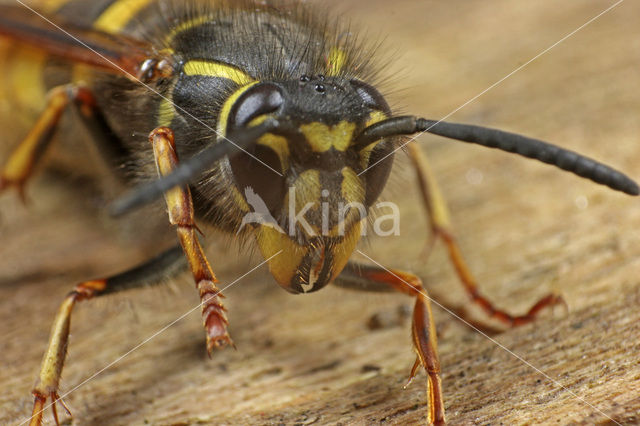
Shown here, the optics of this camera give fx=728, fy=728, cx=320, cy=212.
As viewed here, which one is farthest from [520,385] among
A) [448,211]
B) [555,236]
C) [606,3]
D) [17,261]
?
[606,3]

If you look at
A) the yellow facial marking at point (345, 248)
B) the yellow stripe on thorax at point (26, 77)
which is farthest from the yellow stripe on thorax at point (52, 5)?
the yellow facial marking at point (345, 248)

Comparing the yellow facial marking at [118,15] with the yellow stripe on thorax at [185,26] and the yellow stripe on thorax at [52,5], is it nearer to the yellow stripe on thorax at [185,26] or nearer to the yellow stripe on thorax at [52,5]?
the yellow stripe on thorax at [52,5]

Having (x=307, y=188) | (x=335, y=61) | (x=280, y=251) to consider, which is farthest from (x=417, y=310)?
(x=335, y=61)

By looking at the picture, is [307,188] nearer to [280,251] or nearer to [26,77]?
[280,251]

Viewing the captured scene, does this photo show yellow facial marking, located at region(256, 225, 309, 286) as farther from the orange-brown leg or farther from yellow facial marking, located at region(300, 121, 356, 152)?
the orange-brown leg

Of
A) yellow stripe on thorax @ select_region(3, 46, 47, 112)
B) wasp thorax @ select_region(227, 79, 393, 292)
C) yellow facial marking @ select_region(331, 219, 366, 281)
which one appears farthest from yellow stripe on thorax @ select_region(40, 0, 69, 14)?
yellow facial marking @ select_region(331, 219, 366, 281)
